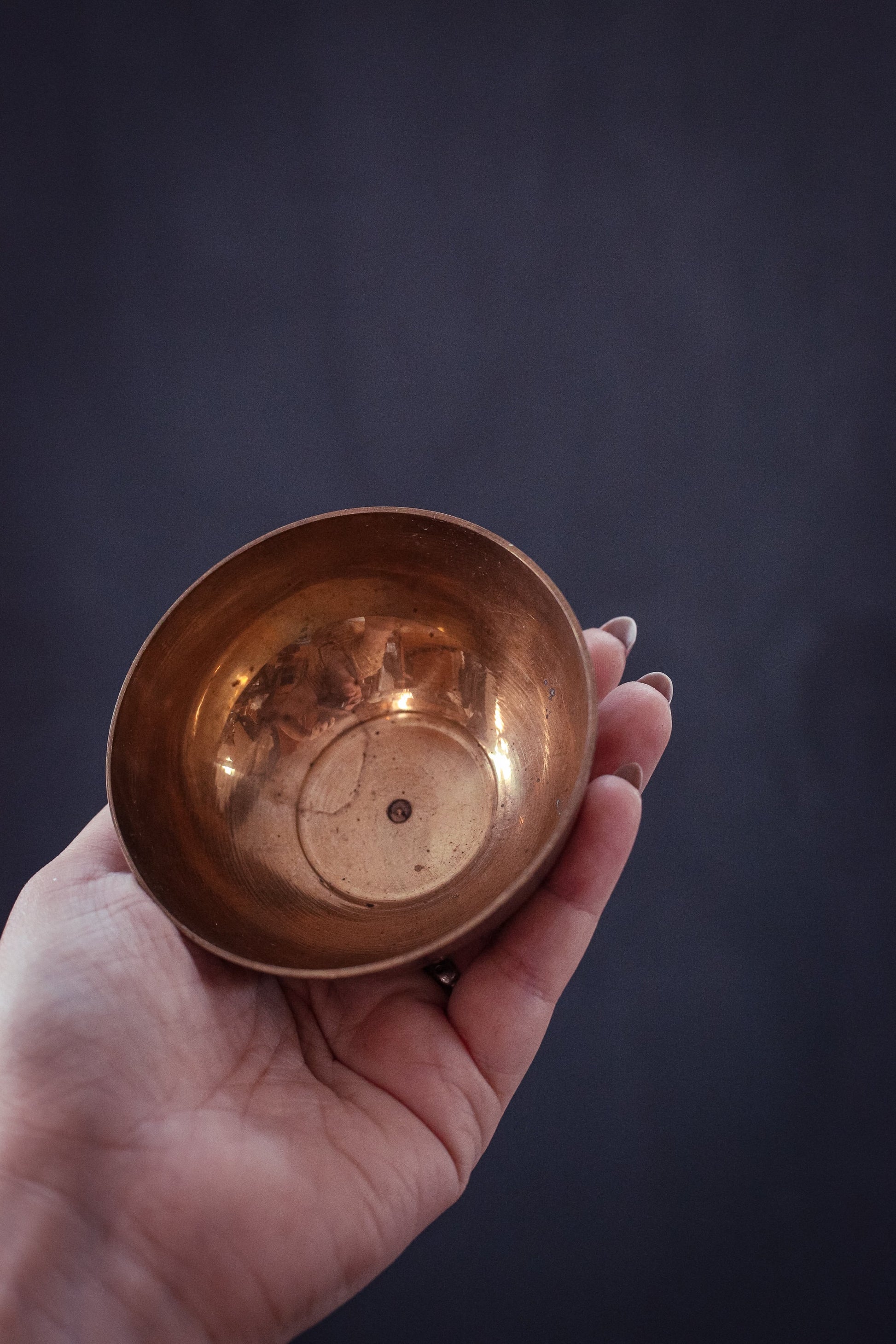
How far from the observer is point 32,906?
1.53 metres

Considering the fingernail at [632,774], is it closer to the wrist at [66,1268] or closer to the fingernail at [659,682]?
the fingernail at [659,682]

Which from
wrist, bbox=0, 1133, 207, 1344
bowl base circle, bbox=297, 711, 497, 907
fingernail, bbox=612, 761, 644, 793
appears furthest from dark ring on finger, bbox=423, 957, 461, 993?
wrist, bbox=0, 1133, 207, 1344

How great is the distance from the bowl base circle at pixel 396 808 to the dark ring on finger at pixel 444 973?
22 centimetres

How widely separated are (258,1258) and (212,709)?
104 centimetres

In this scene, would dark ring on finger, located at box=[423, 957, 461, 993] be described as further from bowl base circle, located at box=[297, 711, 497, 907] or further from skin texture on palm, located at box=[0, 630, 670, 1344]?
bowl base circle, located at box=[297, 711, 497, 907]

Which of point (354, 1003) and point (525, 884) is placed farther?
point (354, 1003)

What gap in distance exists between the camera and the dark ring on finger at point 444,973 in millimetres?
1677

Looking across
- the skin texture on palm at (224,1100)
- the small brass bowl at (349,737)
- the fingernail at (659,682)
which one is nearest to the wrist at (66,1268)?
the skin texture on palm at (224,1100)

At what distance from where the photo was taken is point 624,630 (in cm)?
208

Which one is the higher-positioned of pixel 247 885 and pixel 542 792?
pixel 542 792

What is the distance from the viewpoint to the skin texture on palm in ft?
4.21

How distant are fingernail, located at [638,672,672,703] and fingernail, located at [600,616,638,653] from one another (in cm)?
12

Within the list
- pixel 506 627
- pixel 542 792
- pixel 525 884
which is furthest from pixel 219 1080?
pixel 506 627

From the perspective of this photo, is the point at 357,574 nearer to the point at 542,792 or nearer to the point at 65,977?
the point at 542,792
